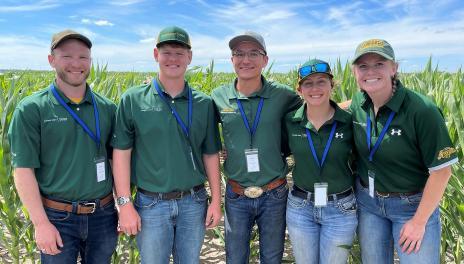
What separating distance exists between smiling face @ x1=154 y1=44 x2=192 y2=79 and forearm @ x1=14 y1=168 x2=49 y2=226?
103 centimetres

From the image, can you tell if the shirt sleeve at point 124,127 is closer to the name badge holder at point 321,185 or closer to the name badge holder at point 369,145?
the name badge holder at point 321,185

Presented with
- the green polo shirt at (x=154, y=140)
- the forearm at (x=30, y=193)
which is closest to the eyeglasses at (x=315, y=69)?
the green polo shirt at (x=154, y=140)

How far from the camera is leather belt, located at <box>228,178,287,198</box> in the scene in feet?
8.71

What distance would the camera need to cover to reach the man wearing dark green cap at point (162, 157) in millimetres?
2459

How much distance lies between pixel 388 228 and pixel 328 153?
0.62m

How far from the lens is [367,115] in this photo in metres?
2.38

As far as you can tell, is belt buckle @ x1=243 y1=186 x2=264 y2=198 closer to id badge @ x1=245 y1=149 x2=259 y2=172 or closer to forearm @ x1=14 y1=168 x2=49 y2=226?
id badge @ x1=245 y1=149 x2=259 y2=172

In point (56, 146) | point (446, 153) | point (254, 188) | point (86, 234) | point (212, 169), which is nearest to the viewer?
point (446, 153)

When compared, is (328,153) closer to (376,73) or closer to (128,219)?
(376,73)

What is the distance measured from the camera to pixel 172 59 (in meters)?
2.47

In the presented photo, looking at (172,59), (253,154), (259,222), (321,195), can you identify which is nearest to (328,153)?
(321,195)

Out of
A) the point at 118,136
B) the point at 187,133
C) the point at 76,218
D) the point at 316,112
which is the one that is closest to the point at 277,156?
the point at 316,112

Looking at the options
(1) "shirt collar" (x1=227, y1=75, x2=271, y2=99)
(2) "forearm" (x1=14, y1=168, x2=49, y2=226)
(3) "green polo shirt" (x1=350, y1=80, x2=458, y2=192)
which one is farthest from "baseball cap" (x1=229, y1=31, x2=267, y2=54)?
(2) "forearm" (x1=14, y1=168, x2=49, y2=226)

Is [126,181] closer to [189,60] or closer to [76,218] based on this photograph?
[76,218]
